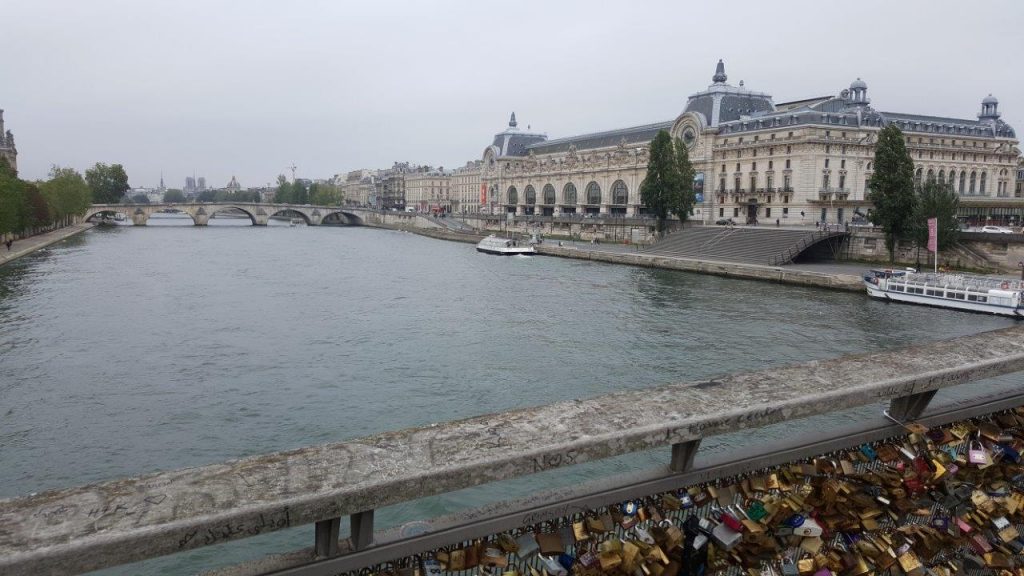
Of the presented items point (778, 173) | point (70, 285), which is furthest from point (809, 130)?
point (70, 285)

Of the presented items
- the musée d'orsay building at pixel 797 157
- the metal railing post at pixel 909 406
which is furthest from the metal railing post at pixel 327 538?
the musée d'orsay building at pixel 797 157

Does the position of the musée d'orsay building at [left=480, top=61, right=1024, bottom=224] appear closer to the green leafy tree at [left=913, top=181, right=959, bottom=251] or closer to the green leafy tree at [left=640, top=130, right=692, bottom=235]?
the green leafy tree at [left=640, top=130, right=692, bottom=235]

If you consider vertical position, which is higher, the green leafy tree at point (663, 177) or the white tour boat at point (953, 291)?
the green leafy tree at point (663, 177)

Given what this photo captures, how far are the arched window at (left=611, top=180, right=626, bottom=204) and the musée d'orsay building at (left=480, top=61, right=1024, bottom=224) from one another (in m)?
0.11

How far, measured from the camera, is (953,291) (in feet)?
96.6

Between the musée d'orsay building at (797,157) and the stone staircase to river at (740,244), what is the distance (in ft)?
36.6

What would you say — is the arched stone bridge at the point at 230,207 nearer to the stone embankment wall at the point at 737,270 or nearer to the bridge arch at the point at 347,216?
the bridge arch at the point at 347,216

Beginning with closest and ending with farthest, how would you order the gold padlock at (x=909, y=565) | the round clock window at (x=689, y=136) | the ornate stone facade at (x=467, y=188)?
the gold padlock at (x=909, y=565)
the round clock window at (x=689, y=136)
the ornate stone facade at (x=467, y=188)

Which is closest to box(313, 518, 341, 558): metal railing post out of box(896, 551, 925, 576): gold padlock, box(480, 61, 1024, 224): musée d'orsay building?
box(896, 551, 925, 576): gold padlock

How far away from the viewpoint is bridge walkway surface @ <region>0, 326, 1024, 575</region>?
7.78 feet

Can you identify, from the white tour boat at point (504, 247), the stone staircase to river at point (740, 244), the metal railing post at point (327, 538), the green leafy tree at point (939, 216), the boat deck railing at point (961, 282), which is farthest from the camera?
the white tour boat at point (504, 247)

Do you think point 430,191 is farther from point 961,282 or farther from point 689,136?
point 961,282

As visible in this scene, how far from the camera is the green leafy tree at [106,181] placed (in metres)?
116

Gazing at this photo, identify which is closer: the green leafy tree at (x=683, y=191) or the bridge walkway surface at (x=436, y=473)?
the bridge walkway surface at (x=436, y=473)
